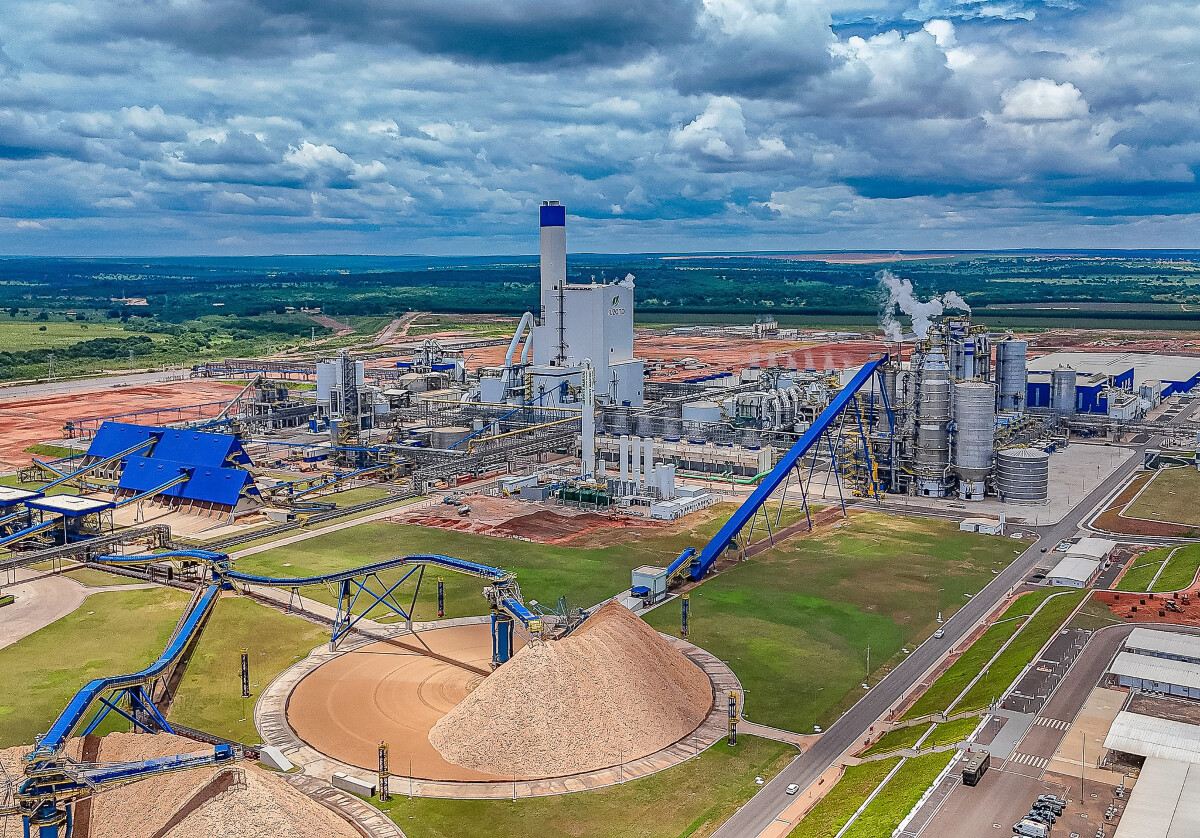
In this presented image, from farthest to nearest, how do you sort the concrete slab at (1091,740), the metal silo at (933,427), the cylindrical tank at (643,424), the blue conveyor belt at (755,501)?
1. the cylindrical tank at (643,424)
2. the metal silo at (933,427)
3. the blue conveyor belt at (755,501)
4. the concrete slab at (1091,740)

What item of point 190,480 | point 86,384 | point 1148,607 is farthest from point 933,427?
point 86,384

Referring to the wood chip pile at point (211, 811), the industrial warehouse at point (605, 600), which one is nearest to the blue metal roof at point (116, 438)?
the industrial warehouse at point (605, 600)

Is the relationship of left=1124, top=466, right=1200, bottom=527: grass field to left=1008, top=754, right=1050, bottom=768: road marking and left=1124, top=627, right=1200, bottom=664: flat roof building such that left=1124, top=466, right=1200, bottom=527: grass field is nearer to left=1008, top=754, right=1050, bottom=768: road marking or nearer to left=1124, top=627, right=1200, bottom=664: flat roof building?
left=1124, top=627, right=1200, bottom=664: flat roof building

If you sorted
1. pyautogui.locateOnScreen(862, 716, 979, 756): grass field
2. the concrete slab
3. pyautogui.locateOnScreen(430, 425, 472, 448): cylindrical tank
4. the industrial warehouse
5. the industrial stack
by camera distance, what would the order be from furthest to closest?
pyautogui.locateOnScreen(430, 425, 472, 448): cylindrical tank < the industrial stack < pyautogui.locateOnScreen(862, 716, 979, 756): grass field < the industrial warehouse < the concrete slab

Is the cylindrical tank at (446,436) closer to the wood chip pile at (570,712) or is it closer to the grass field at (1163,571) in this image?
the wood chip pile at (570,712)

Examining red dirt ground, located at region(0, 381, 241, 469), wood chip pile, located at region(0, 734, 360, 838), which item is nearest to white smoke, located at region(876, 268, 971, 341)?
wood chip pile, located at region(0, 734, 360, 838)
